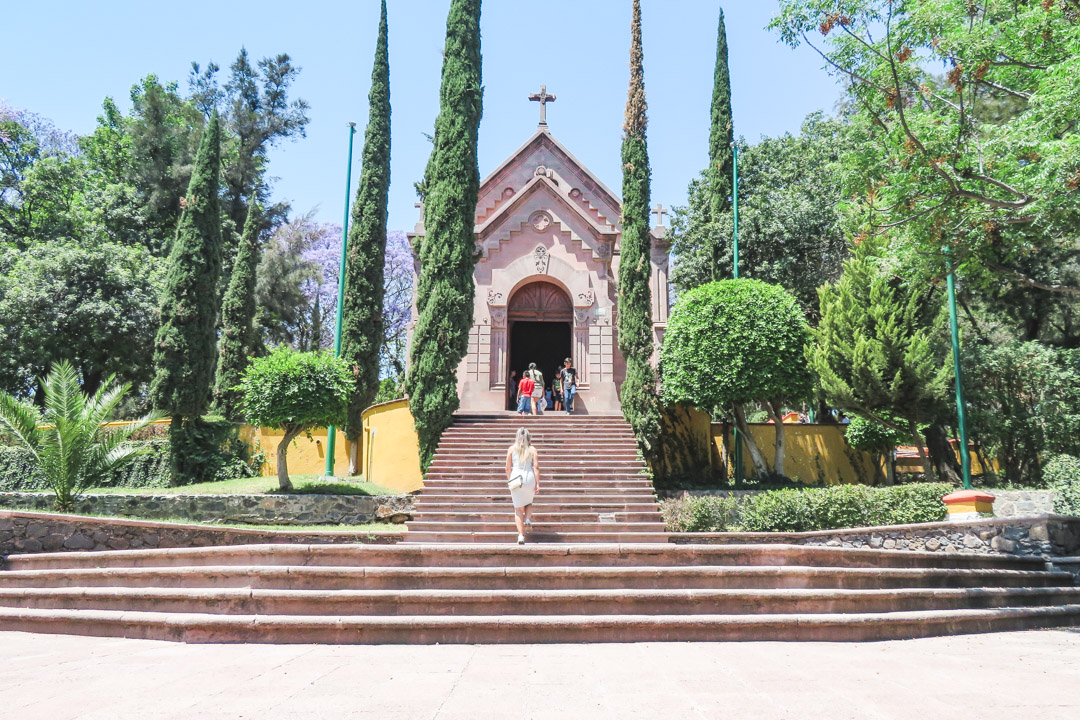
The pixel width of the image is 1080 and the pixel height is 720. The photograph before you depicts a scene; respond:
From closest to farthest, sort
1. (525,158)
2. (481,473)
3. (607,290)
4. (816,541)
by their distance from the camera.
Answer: (816,541)
(481,473)
(607,290)
(525,158)

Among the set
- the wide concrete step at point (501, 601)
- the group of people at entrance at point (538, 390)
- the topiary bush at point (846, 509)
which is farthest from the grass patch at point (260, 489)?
the topiary bush at point (846, 509)

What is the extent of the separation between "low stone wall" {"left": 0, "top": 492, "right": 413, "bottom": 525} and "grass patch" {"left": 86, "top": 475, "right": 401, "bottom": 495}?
0.75 ft

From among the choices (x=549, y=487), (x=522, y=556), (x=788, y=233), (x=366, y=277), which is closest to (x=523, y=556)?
(x=522, y=556)

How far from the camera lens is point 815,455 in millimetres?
18125

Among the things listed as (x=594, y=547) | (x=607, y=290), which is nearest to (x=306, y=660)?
(x=594, y=547)

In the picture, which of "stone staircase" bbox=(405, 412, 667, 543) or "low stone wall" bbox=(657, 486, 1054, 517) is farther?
"low stone wall" bbox=(657, 486, 1054, 517)

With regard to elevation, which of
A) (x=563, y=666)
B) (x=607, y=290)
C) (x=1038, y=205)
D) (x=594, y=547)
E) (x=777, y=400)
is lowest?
(x=563, y=666)

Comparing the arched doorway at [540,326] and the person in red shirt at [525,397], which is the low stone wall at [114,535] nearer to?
the person in red shirt at [525,397]

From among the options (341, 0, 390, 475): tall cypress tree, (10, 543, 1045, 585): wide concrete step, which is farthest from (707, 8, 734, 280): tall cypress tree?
(10, 543, 1045, 585): wide concrete step

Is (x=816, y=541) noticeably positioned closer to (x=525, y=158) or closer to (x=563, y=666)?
(x=563, y=666)

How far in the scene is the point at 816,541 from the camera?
11.6 m

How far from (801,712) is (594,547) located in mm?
4514

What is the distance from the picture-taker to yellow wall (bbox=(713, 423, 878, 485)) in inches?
705

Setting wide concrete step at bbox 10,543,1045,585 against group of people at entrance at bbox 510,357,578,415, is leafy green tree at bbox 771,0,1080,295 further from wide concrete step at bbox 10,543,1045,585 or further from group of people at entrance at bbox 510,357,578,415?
group of people at entrance at bbox 510,357,578,415
